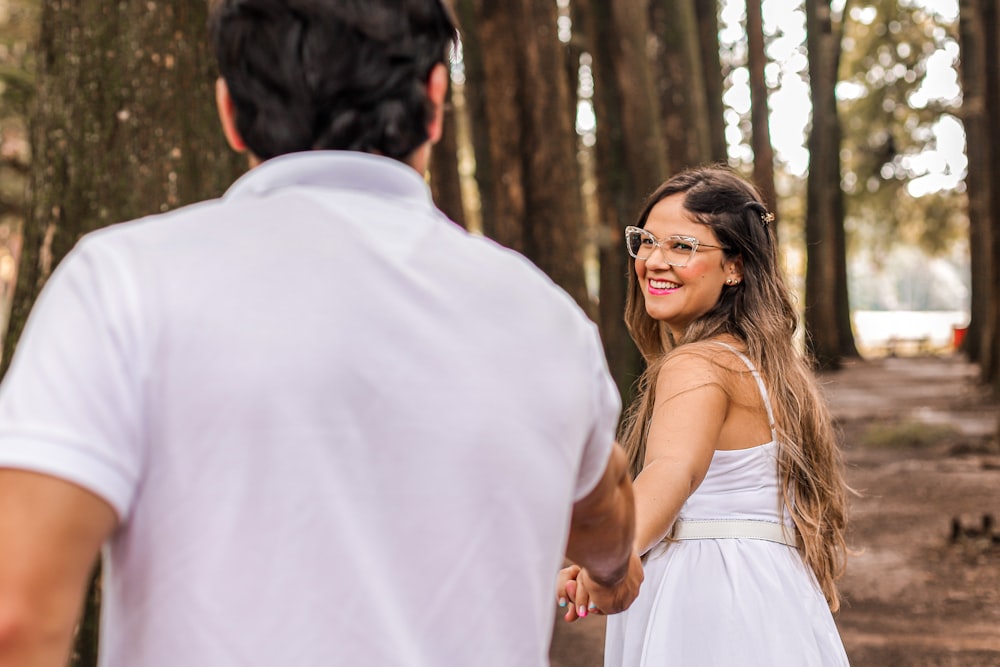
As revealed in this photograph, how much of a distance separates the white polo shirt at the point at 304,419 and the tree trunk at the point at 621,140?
8788 mm

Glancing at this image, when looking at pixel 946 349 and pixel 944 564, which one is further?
pixel 946 349

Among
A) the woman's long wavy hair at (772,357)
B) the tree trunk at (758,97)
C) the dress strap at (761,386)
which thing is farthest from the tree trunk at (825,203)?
the dress strap at (761,386)

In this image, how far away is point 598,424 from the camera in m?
1.67

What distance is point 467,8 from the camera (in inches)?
429

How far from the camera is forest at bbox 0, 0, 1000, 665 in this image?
4090mm

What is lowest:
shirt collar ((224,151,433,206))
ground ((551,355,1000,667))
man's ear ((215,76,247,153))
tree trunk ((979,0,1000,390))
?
ground ((551,355,1000,667))

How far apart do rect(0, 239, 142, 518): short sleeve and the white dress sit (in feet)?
6.41

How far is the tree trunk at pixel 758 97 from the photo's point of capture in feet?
61.3

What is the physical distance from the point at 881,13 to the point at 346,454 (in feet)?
96.2

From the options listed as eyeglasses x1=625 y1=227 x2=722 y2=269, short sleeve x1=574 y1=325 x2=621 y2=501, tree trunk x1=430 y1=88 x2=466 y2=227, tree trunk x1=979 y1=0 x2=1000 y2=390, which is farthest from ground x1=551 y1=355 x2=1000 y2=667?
tree trunk x1=430 y1=88 x2=466 y2=227

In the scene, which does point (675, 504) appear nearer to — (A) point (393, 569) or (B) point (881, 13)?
(A) point (393, 569)

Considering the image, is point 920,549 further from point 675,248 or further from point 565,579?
point 565,579

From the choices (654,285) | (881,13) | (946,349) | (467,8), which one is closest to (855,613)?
(654,285)

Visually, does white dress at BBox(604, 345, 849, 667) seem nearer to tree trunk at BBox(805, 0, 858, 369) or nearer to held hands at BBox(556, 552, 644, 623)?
held hands at BBox(556, 552, 644, 623)
